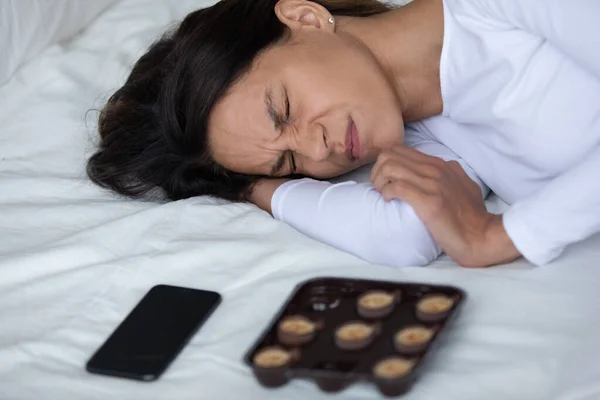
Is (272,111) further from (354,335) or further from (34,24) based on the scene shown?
(34,24)

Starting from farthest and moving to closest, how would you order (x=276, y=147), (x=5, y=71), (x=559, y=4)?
(x=5, y=71) → (x=276, y=147) → (x=559, y=4)

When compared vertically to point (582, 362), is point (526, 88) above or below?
above

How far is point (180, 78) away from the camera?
1438 mm

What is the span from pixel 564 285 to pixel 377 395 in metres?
0.33

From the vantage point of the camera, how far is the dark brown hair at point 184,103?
1.42 metres

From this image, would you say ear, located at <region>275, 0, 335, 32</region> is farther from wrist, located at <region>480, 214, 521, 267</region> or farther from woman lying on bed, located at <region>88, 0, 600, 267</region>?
wrist, located at <region>480, 214, 521, 267</region>

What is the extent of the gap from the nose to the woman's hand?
0.09m

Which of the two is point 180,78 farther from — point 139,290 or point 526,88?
point 526,88

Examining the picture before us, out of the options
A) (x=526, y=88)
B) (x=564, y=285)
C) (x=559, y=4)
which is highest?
(x=559, y=4)

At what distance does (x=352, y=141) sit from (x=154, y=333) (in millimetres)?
457

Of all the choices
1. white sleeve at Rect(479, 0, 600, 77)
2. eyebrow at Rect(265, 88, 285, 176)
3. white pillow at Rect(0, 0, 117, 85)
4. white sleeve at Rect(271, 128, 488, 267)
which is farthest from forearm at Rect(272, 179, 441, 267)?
white pillow at Rect(0, 0, 117, 85)

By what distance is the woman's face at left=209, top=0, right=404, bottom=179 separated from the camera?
4.42ft

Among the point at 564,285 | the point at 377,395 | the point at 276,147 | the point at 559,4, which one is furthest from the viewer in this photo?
the point at 276,147

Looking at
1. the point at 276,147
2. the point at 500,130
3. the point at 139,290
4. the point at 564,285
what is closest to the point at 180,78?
the point at 276,147
